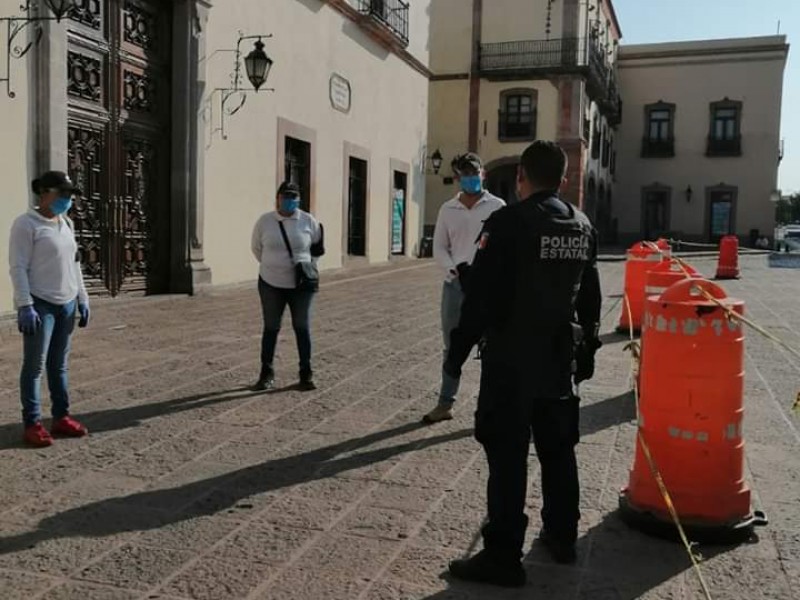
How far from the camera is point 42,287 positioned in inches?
186

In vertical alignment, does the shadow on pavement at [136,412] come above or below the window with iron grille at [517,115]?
below

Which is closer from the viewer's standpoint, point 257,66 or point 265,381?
point 265,381

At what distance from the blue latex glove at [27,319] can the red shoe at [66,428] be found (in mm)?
671

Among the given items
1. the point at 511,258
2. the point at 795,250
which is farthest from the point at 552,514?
the point at 795,250

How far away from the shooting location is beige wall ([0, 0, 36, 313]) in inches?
352

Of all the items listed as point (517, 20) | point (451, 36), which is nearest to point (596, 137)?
point (517, 20)

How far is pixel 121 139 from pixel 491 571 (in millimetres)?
9771

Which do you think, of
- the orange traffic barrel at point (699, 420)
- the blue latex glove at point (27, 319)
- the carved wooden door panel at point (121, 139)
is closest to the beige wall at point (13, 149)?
the carved wooden door panel at point (121, 139)

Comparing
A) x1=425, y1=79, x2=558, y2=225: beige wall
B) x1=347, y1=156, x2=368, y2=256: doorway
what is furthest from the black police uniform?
x1=425, y1=79, x2=558, y2=225: beige wall

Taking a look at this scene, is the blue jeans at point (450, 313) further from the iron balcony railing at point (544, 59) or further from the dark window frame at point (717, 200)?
the dark window frame at point (717, 200)

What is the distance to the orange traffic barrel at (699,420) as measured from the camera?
11.8 ft

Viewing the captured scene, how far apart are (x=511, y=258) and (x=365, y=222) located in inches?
669

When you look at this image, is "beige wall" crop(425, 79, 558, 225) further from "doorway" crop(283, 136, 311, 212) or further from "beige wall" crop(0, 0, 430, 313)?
"doorway" crop(283, 136, 311, 212)

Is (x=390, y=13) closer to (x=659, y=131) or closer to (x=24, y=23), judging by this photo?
(x=24, y=23)
